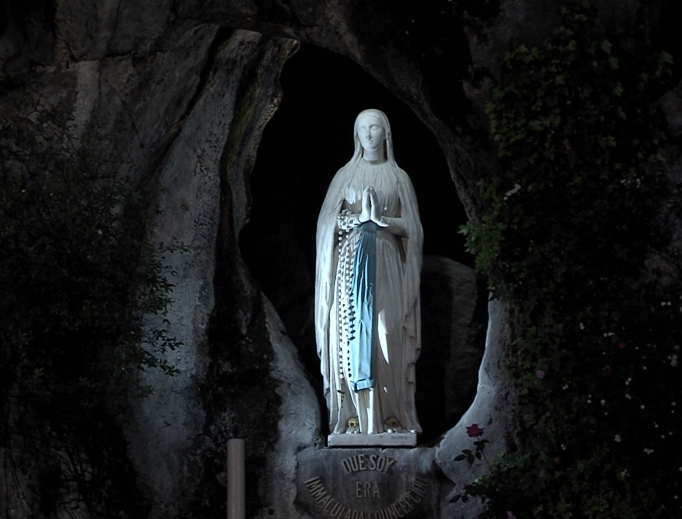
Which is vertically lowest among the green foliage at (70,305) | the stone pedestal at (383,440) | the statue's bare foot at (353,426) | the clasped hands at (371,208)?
the stone pedestal at (383,440)

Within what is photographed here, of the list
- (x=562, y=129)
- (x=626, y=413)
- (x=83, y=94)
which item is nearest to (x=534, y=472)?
(x=626, y=413)

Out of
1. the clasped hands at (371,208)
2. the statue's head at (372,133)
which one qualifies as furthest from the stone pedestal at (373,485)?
the statue's head at (372,133)

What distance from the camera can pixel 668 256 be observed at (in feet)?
22.1

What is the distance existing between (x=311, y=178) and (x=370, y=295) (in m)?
1.77

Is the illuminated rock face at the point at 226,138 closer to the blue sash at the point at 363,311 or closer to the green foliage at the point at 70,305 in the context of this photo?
the green foliage at the point at 70,305

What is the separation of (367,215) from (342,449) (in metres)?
1.36

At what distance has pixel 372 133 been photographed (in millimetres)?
8102

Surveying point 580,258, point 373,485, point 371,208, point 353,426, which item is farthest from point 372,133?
point 373,485

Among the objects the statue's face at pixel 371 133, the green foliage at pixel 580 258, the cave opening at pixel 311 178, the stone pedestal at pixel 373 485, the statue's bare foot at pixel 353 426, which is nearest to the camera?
the green foliage at pixel 580 258

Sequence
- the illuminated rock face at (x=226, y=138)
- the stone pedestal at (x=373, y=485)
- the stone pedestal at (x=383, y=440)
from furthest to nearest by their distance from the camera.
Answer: the stone pedestal at (x=383, y=440)
the stone pedestal at (x=373, y=485)
the illuminated rock face at (x=226, y=138)

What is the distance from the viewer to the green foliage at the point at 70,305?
6965mm

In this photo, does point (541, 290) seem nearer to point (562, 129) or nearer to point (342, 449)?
point (562, 129)

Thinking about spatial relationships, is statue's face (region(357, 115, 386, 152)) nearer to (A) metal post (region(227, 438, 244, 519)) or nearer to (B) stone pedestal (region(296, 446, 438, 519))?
(B) stone pedestal (region(296, 446, 438, 519))

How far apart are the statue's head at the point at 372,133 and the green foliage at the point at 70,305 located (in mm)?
1392
